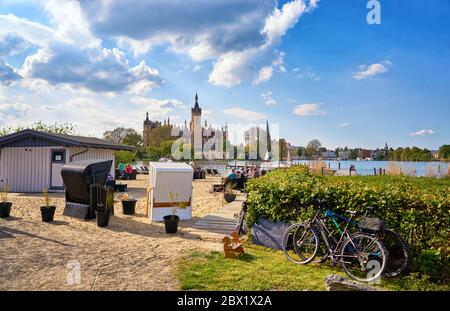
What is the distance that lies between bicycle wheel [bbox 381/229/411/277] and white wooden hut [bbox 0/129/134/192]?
14.7 metres

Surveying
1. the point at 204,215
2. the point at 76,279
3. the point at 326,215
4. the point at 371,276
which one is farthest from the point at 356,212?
the point at 204,215

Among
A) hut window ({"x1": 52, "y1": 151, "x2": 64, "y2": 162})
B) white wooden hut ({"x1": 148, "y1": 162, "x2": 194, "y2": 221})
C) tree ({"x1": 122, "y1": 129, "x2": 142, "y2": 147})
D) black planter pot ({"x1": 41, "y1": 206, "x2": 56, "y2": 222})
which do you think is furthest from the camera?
tree ({"x1": 122, "y1": 129, "x2": 142, "y2": 147})

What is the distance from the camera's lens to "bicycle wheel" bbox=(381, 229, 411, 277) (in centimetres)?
459

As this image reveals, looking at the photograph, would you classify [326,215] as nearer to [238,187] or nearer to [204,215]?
[204,215]

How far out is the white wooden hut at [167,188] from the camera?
9328 millimetres

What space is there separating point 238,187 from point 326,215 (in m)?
11.9

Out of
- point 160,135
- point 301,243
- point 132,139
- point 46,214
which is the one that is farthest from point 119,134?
point 301,243

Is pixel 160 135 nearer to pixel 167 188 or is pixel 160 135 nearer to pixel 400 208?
pixel 167 188

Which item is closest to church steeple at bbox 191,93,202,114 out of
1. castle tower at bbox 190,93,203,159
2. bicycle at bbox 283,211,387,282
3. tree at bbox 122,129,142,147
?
castle tower at bbox 190,93,203,159

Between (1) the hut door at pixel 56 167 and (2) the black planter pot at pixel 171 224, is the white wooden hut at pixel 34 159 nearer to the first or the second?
(1) the hut door at pixel 56 167

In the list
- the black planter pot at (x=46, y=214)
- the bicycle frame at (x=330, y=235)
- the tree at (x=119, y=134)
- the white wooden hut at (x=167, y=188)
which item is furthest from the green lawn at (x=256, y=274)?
the tree at (x=119, y=134)

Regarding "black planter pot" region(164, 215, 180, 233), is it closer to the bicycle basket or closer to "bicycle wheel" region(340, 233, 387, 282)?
"bicycle wheel" region(340, 233, 387, 282)

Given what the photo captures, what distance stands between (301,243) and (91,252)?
3936 millimetres

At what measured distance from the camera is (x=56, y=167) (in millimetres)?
16375
